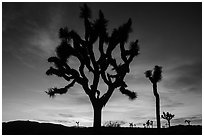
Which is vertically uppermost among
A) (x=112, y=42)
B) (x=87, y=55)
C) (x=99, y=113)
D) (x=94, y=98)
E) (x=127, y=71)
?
(x=112, y=42)

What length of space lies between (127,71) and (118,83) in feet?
3.63

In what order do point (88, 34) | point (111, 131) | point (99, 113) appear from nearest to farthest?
1. point (111, 131)
2. point (99, 113)
3. point (88, 34)

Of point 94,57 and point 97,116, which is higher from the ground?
point 94,57

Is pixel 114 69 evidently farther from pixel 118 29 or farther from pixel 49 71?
pixel 49 71

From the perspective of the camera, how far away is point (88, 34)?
15.2 meters

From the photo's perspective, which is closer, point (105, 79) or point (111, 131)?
point (111, 131)

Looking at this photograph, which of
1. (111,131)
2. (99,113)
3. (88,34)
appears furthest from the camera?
(88,34)

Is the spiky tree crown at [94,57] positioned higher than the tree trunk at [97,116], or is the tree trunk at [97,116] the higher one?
the spiky tree crown at [94,57]

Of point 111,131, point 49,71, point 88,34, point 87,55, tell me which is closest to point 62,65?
point 49,71

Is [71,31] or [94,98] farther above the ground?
[71,31]

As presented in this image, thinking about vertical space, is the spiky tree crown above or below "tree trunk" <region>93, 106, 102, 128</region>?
above

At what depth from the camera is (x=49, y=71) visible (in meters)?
14.3

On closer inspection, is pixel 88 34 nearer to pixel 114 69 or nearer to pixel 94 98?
pixel 114 69

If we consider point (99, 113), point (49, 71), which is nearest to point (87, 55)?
point (49, 71)
